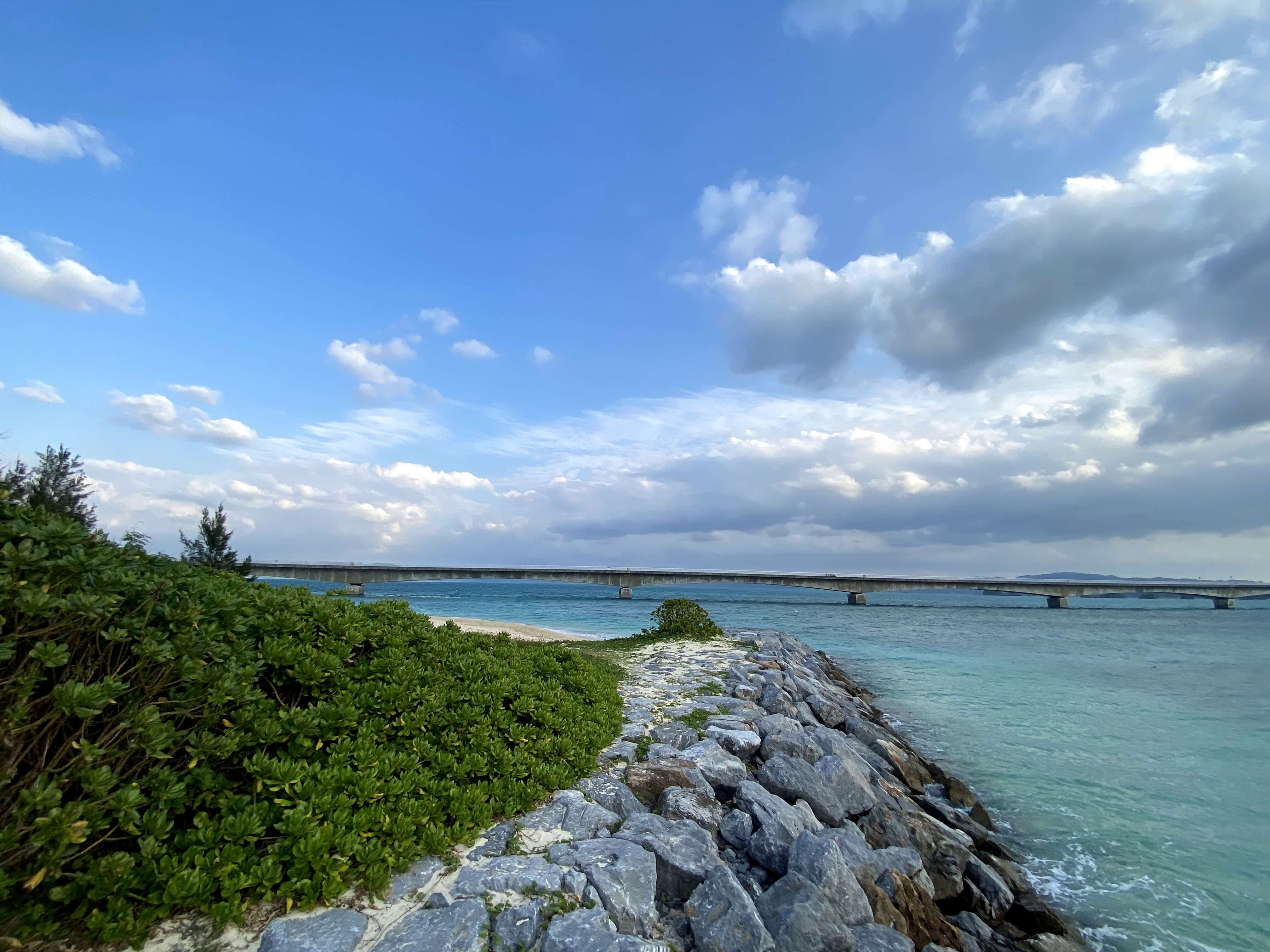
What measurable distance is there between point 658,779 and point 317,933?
13.0 ft

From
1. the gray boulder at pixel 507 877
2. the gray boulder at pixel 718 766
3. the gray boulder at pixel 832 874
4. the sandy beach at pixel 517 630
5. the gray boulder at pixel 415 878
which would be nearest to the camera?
the gray boulder at pixel 415 878

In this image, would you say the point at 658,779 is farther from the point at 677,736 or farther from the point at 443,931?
the point at 443,931

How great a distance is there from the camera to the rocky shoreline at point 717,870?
168 inches

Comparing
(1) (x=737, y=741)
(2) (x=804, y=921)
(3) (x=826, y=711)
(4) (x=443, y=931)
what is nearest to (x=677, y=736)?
(1) (x=737, y=741)

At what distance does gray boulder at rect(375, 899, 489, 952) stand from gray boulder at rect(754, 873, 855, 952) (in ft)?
7.65

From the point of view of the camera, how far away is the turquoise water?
28.1 feet

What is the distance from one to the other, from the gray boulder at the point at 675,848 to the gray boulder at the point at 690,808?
0.84 feet

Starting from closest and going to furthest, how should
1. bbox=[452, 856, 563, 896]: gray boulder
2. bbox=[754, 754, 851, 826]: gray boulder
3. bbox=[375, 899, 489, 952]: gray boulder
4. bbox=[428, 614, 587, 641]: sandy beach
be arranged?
bbox=[375, 899, 489, 952]: gray boulder → bbox=[452, 856, 563, 896]: gray boulder → bbox=[754, 754, 851, 826]: gray boulder → bbox=[428, 614, 587, 641]: sandy beach

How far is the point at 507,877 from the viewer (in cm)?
479

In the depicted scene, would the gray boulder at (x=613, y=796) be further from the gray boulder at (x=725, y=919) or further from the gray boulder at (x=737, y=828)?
the gray boulder at (x=725, y=919)

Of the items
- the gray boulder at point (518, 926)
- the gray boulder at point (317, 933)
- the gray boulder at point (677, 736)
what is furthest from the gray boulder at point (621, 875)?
the gray boulder at point (677, 736)

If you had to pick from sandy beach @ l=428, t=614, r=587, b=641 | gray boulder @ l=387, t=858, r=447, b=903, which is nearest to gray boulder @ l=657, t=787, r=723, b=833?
gray boulder @ l=387, t=858, r=447, b=903

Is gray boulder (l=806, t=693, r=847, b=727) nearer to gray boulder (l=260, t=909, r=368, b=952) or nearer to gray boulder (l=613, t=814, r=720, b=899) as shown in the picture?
gray boulder (l=613, t=814, r=720, b=899)

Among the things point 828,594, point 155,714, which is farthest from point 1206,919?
point 828,594
